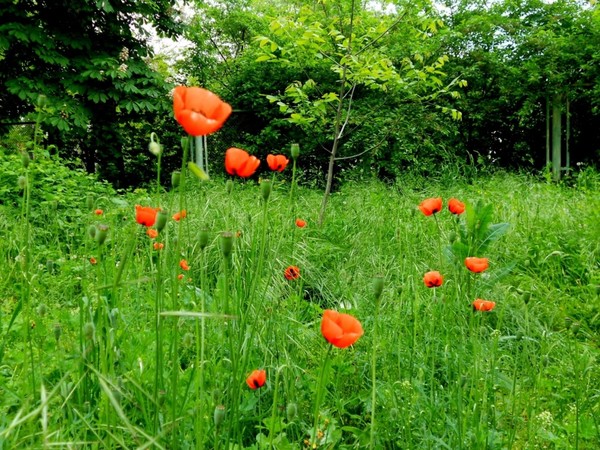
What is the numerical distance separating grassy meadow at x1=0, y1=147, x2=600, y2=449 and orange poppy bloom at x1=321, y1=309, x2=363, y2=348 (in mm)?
22

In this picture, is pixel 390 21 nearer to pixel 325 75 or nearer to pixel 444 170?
pixel 444 170

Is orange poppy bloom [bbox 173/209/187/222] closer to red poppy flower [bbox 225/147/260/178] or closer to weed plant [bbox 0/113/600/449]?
weed plant [bbox 0/113/600/449]

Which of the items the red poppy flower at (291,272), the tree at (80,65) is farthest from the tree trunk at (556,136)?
the red poppy flower at (291,272)

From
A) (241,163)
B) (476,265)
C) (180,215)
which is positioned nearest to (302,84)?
(476,265)

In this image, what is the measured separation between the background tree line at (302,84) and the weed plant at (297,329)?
195 cm

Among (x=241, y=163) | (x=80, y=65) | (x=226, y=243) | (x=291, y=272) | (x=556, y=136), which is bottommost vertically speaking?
(x=291, y=272)

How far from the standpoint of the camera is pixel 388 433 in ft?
4.26

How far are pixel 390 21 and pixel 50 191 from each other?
2904mm

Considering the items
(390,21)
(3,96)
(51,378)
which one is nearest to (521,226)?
(390,21)

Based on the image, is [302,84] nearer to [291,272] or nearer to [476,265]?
[291,272]

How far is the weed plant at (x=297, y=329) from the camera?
0.92 metres

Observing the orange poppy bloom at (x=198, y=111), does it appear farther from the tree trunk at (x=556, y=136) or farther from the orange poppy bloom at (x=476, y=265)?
the tree trunk at (x=556, y=136)

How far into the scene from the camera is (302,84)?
21.8 ft

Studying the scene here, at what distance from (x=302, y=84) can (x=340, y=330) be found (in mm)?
6211
